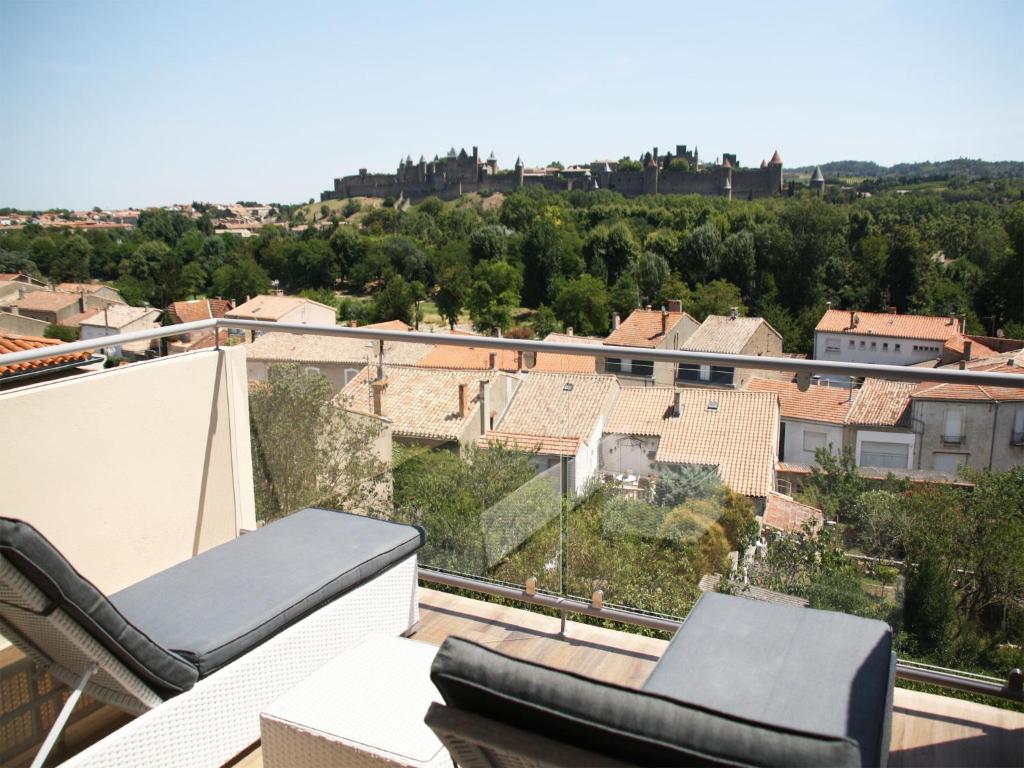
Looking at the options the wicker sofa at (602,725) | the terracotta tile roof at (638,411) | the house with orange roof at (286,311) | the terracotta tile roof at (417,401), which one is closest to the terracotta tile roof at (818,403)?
the terracotta tile roof at (638,411)

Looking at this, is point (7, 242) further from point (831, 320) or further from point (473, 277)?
point (831, 320)

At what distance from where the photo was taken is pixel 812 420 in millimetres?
2078

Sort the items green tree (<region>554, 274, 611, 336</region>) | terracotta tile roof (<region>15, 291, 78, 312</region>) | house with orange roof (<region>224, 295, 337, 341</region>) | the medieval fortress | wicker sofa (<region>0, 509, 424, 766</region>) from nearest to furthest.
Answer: wicker sofa (<region>0, 509, 424, 766</region>)
house with orange roof (<region>224, 295, 337, 341</region>)
terracotta tile roof (<region>15, 291, 78, 312</region>)
green tree (<region>554, 274, 611, 336</region>)
the medieval fortress

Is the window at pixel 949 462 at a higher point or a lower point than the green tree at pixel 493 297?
higher

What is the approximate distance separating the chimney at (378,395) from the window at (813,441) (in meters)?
1.39

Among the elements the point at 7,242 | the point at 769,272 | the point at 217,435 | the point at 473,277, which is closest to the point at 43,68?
the point at 7,242

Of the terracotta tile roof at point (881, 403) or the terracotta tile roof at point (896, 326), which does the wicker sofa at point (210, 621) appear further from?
the terracotta tile roof at point (896, 326)

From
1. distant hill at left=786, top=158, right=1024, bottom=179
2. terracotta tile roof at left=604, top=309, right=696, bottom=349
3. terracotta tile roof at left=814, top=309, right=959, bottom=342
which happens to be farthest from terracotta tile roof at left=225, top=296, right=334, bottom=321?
distant hill at left=786, top=158, right=1024, bottom=179

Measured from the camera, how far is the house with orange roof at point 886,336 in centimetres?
3819

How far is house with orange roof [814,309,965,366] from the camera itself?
38188 millimetres

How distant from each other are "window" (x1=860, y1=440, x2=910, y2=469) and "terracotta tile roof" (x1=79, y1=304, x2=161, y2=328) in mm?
37200

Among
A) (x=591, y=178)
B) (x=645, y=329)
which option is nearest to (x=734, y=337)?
(x=645, y=329)

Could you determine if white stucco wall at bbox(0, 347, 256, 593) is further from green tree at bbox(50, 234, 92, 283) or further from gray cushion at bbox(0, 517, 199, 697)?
green tree at bbox(50, 234, 92, 283)

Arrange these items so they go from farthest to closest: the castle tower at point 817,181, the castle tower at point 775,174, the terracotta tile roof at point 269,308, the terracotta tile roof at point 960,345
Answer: the castle tower at point 817,181
the castle tower at point 775,174
the terracotta tile roof at point 269,308
the terracotta tile roof at point 960,345
